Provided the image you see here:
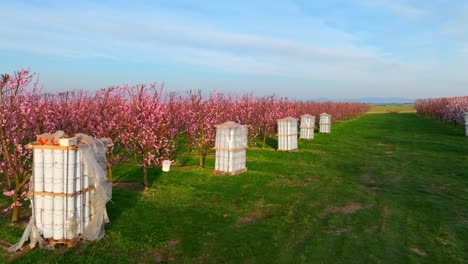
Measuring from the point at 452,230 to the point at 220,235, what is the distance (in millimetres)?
5472

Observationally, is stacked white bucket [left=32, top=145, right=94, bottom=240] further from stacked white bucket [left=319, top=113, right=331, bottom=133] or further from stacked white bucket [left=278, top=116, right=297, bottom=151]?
stacked white bucket [left=319, top=113, right=331, bottom=133]

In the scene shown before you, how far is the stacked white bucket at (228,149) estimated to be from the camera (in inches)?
599

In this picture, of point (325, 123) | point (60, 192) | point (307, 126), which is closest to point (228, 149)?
point (60, 192)

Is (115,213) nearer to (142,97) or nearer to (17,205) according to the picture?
(17,205)

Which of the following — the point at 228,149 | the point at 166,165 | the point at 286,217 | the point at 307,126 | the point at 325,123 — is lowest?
the point at 286,217

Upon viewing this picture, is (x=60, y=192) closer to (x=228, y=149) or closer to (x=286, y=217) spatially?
(x=286, y=217)

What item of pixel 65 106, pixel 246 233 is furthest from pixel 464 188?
pixel 65 106

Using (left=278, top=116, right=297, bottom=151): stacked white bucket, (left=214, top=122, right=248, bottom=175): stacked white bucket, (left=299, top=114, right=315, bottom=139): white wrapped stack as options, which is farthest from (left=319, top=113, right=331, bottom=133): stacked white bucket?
(left=214, top=122, right=248, bottom=175): stacked white bucket

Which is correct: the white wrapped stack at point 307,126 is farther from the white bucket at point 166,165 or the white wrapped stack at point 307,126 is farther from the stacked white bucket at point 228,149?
the white bucket at point 166,165

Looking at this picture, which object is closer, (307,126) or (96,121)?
(96,121)

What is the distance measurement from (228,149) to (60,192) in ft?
27.3

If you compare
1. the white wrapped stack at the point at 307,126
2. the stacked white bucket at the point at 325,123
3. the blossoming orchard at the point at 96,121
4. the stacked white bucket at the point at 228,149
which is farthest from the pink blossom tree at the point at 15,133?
the stacked white bucket at the point at 325,123

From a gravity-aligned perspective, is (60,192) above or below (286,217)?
above

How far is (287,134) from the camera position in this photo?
2258cm
